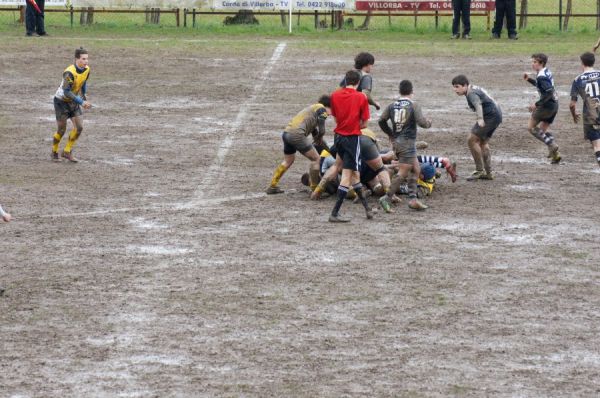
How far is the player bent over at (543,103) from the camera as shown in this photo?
19578 mm

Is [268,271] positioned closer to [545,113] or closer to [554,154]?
[545,113]

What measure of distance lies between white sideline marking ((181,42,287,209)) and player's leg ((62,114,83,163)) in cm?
225

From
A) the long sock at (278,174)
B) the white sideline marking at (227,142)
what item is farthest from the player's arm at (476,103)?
the white sideline marking at (227,142)

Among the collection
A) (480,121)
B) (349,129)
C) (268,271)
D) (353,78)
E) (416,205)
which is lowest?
(268,271)

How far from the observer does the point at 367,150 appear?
16422 mm

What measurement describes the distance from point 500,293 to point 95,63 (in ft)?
64.8

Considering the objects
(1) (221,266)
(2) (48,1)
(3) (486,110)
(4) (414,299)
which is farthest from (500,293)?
(2) (48,1)

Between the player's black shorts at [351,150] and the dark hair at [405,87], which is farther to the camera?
the dark hair at [405,87]

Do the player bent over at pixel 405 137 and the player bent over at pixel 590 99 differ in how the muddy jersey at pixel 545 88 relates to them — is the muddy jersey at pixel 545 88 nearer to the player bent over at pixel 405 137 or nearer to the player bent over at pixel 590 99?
the player bent over at pixel 590 99

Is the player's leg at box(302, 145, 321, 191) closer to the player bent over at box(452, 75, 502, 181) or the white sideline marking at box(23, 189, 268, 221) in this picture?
the white sideline marking at box(23, 189, 268, 221)

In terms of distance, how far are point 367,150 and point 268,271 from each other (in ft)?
11.0

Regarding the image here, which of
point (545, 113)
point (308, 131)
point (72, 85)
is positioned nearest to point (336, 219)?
point (308, 131)

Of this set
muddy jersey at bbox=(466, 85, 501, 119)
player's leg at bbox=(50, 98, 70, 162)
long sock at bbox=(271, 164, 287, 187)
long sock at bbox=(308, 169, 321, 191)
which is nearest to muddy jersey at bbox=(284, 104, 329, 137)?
long sock at bbox=(308, 169, 321, 191)

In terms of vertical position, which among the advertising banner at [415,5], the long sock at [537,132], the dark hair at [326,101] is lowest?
the long sock at [537,132]
